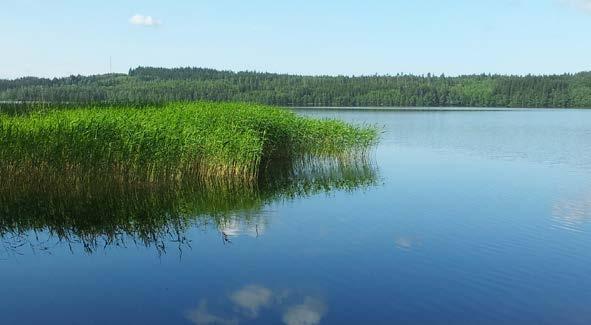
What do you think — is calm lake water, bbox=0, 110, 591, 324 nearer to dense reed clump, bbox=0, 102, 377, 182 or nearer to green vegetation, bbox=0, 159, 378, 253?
green vegetation, bbox=0, 159, 378, 253

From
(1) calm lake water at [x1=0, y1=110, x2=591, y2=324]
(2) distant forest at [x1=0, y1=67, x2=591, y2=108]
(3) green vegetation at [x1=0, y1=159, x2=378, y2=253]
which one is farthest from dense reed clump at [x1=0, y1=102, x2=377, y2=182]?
(2) distant forest at [x1=0, y1=67, x2=591, y2=108]

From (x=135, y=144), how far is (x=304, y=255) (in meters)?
7.76

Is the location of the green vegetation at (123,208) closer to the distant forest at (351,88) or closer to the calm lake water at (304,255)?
the calm lake water at (304,255)

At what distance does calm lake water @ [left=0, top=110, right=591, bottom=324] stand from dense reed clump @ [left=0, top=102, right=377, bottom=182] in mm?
854

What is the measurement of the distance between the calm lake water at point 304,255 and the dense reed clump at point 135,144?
854mm

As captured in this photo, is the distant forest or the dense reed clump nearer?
the dense reed clump

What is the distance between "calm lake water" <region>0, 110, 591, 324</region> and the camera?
25.9 feet

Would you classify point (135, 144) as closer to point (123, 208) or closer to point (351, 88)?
point (123, 208)

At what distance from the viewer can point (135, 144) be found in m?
16.3

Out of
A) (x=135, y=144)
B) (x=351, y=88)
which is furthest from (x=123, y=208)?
(x=351, y=88)

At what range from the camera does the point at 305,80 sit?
15675 cm

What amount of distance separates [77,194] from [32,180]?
123 centimetres

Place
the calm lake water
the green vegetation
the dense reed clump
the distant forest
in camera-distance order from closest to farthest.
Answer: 1. the calm lake water
2. the green vegetation
3. the dense reed clump
4. the distant forest

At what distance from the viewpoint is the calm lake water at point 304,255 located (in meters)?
7.91
